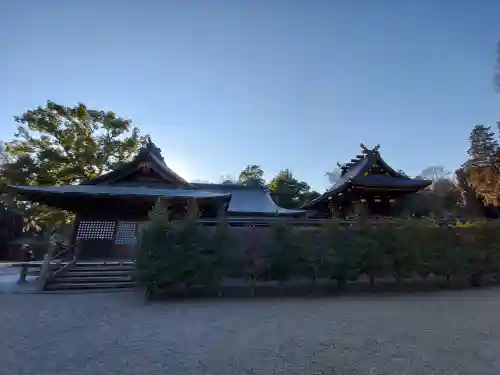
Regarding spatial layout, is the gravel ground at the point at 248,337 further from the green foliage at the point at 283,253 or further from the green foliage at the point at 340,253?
the green foliage at the point at 340,253

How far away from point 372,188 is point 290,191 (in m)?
20.2

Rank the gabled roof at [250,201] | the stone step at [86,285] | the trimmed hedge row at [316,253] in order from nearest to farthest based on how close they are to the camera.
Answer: the trimmed hedge row at [316,253]
the stone step at [86,285]
the gabled roof at [250,201]

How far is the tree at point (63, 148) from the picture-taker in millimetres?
20375

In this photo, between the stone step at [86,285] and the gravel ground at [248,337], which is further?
the stone step at [86,285]

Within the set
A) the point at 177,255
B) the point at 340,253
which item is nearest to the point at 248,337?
the point at 177,255

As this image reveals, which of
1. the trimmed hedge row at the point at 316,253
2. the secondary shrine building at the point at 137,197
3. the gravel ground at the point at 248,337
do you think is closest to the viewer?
the gravel ground at the point at 248,337

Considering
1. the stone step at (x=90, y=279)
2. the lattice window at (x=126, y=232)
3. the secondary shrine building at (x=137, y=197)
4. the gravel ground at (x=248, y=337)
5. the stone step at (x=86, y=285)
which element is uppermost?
the secondary shrine building at (x=137, y=197)

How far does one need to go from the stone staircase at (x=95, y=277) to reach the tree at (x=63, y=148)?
13.5 metres

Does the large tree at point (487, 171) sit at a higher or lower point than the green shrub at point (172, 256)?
higher

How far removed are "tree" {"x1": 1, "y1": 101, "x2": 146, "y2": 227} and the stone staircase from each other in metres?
13.5

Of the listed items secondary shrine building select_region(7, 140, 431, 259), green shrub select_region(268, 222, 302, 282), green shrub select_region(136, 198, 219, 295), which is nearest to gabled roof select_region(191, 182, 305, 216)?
secondary shrine building select_region(7, 140, 431, 259)

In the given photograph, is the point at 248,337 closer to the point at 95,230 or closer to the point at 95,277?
the point at 95,277

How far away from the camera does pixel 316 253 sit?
8180 mm

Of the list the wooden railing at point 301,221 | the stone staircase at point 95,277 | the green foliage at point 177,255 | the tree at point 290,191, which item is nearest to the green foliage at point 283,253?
the wooden railing at point 301,221
